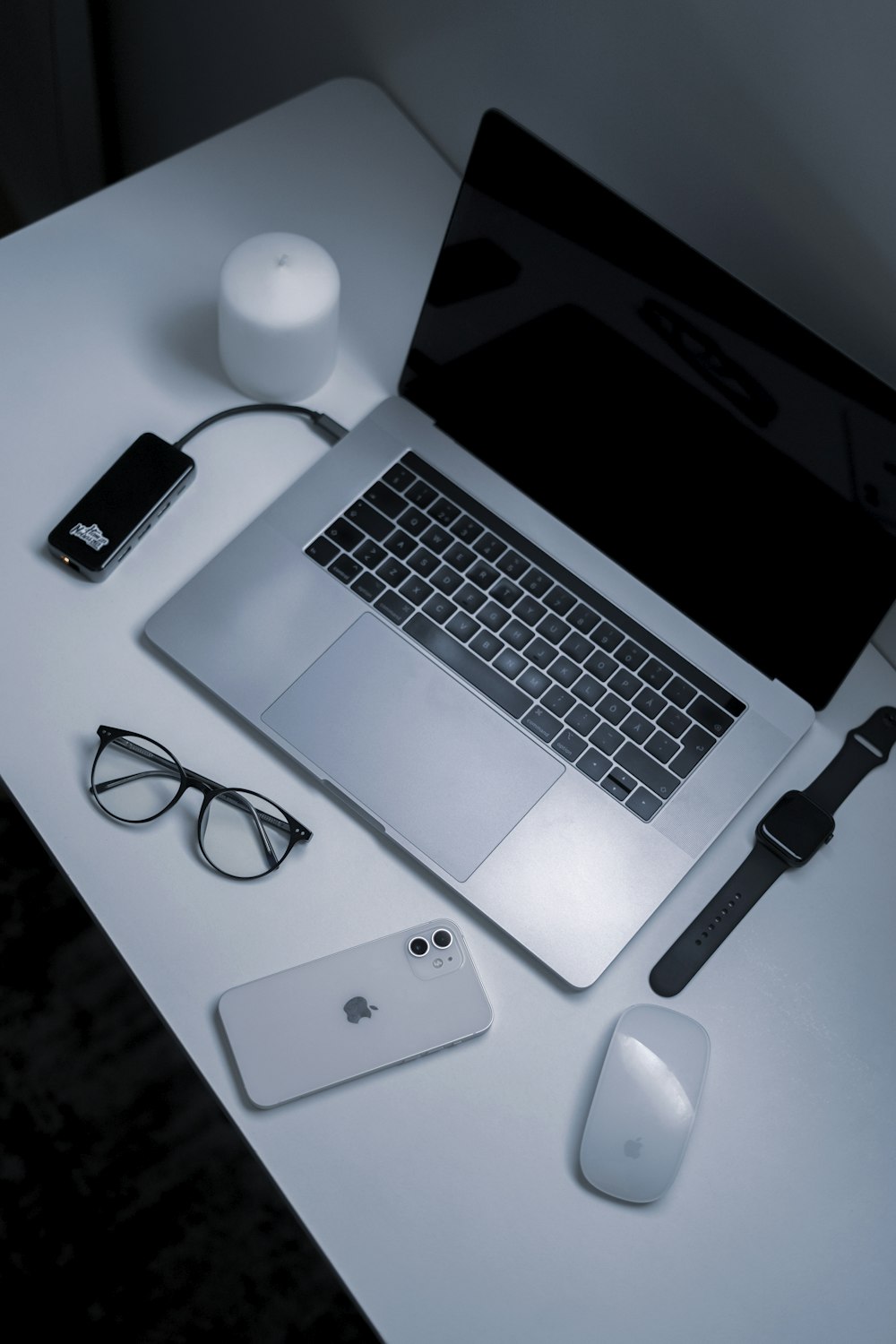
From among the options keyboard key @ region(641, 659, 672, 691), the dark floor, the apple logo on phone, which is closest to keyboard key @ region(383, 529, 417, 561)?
keyboard key @ region(641, 659, 672, 691)

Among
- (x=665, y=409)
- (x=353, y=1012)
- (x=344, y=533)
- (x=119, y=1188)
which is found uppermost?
(x=665, y=409)

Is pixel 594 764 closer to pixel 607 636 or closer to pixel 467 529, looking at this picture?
pixel 607 636

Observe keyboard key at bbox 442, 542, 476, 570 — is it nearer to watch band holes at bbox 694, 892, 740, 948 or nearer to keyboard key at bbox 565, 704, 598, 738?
keyboard key at bbox 565, 704, 598, 738

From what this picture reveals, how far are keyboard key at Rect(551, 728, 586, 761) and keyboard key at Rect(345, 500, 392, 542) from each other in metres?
0.22

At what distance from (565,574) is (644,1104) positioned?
1.32ft

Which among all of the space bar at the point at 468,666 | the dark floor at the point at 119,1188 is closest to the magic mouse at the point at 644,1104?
the space bar at the point at 468,666

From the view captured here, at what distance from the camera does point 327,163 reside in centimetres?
109

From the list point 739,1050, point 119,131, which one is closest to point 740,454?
point 739,1050

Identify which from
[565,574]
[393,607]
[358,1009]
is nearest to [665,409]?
[565,574]

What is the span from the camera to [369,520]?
0.91 m

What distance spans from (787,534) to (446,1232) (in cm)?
53

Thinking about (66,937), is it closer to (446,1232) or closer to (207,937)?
(207,937)

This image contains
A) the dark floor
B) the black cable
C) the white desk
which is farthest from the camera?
the dark floor

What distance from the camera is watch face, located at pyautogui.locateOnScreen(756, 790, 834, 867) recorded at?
2.74 feet
